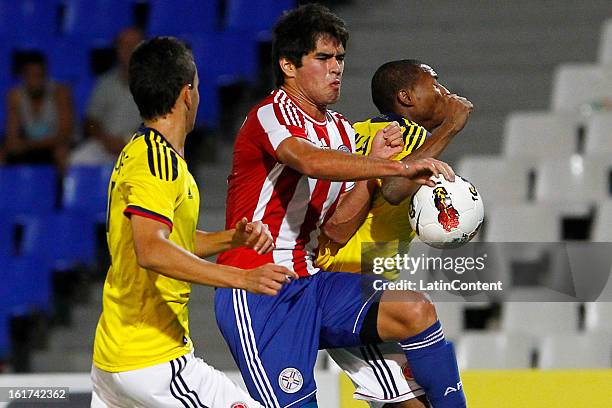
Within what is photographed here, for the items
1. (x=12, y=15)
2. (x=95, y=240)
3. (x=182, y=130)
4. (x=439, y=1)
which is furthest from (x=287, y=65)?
(x=12, y=15)

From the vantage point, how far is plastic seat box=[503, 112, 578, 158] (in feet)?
22.8

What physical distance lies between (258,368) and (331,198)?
2.06 feet

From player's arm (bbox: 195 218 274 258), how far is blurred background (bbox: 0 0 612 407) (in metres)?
2.55

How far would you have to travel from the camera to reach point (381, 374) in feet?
13.4

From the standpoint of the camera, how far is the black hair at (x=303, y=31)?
3.92 m

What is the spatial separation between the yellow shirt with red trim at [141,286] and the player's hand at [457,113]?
89 cm

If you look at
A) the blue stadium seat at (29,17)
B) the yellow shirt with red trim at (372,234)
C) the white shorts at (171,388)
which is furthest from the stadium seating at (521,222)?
the blue stadium seat at (29,17)

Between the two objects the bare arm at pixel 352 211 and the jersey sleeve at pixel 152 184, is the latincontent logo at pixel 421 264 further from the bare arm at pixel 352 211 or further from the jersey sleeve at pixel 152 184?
the jersey sleeve at pixel 152 184

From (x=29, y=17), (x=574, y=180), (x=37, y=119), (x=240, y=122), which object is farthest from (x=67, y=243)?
(x=574, y=180)

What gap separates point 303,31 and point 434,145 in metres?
0.57

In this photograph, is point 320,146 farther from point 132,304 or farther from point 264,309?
point 132,304

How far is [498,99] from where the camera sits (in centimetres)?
733

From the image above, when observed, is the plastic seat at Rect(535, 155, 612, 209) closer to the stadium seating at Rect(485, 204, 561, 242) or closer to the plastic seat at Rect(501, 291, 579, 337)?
the stadium seating at Rect(485, 204, 561, 242)

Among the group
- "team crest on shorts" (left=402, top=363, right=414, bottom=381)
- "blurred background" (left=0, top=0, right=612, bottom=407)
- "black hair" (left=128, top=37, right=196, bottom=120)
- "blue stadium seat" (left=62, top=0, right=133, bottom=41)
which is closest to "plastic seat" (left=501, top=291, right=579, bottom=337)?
"blurred background" (left=0, top=0, right=612, bottom=407)
